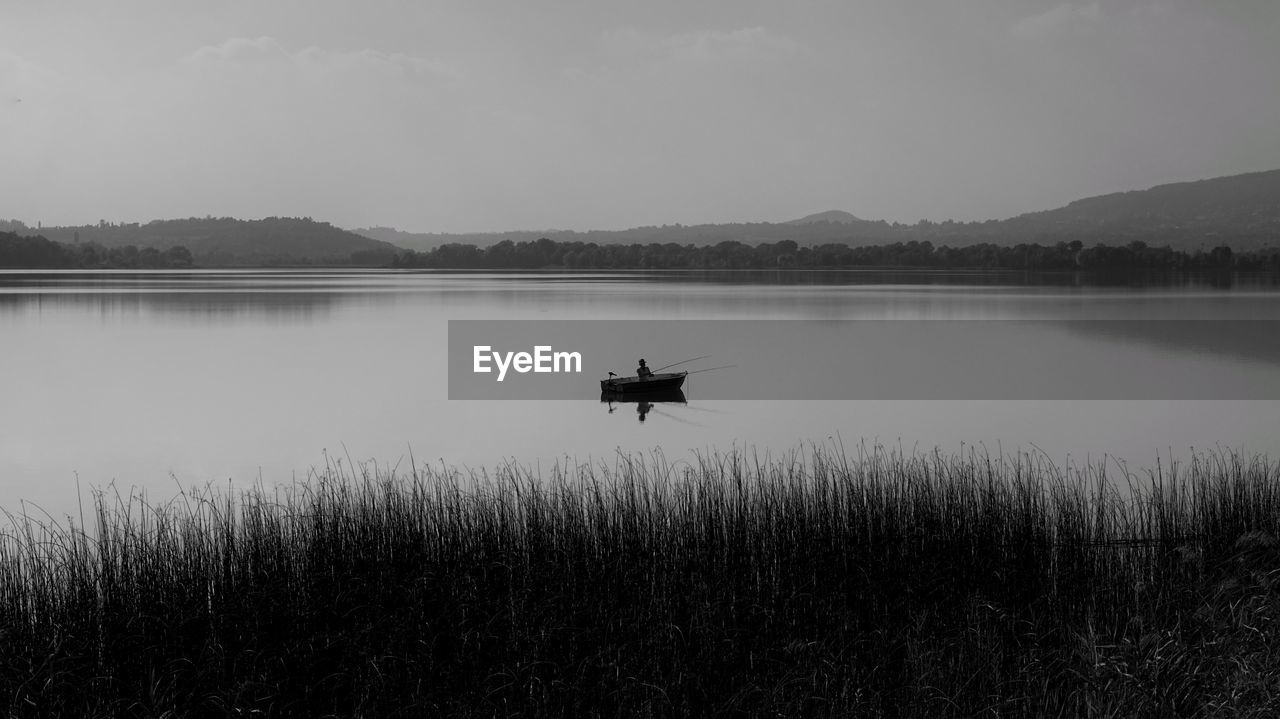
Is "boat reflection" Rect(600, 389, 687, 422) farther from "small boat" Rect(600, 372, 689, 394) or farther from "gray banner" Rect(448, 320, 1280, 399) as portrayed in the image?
"gray banner" Rect(448, 320, 1280, 399)

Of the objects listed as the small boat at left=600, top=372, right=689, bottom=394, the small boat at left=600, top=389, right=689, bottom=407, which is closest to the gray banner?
the small boat at left=600, top=389, right=689, bottom=407

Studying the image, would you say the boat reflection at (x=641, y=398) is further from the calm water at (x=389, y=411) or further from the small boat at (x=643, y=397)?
the calm water at (x=389, y=411)

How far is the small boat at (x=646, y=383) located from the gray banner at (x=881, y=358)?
2514 millimetres

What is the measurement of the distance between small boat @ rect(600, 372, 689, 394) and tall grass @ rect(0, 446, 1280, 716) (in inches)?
590

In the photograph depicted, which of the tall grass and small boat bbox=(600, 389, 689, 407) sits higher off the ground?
the tall grass

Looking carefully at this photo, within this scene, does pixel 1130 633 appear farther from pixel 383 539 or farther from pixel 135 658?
pixel 135 658

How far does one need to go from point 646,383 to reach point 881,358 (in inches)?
624

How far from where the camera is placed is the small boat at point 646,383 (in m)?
24.6

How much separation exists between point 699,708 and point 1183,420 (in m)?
19.7

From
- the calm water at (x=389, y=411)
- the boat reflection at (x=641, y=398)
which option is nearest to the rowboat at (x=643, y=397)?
the boat reflection at (x=641, y=398)

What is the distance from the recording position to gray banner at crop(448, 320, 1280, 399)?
1144 inches

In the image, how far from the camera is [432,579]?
7.90 meters

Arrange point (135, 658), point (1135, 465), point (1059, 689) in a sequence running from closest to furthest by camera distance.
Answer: point (1059, 689)
point (135, 658)
point (1135, 465)

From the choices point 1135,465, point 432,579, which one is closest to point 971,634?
point 432,579
